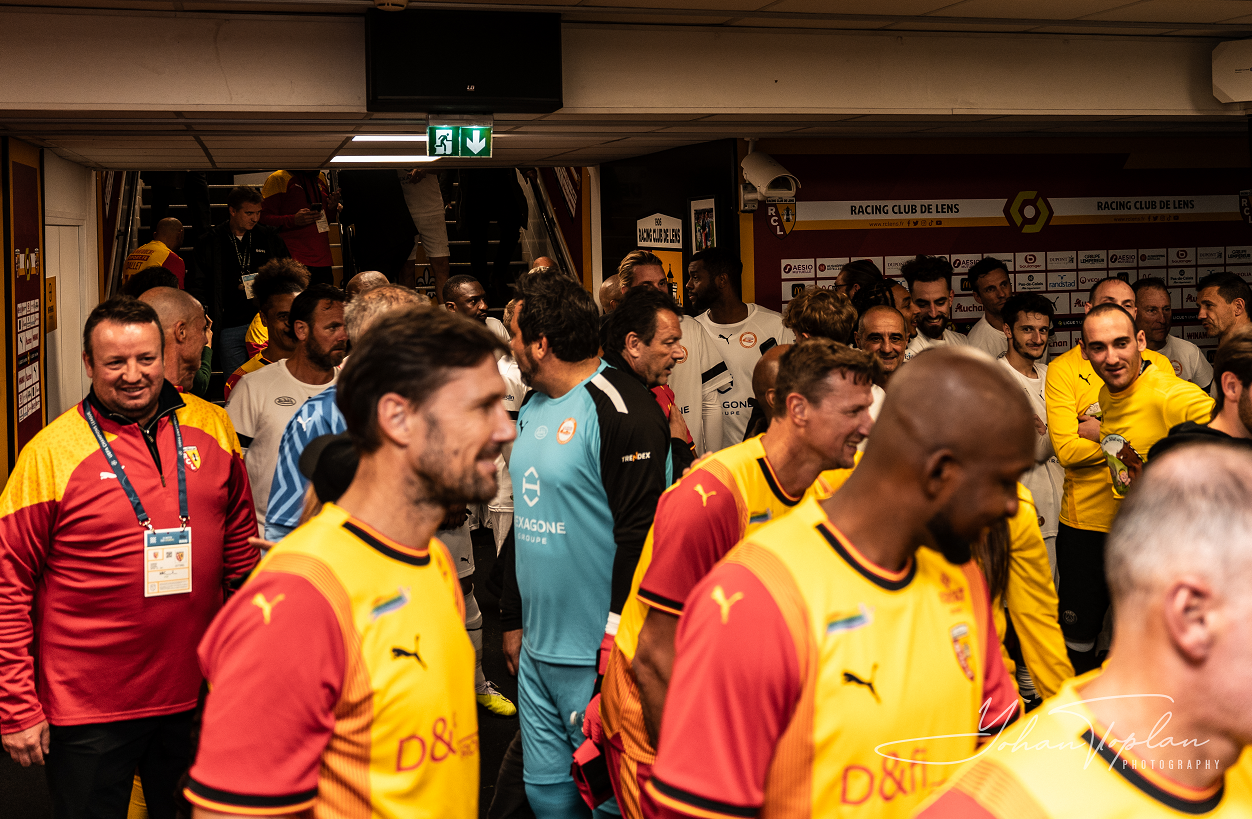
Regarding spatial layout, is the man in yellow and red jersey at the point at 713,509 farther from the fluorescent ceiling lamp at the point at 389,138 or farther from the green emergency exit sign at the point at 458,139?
the fluorescent ceiling lamp at the point at 389,138

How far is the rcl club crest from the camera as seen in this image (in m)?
7.38

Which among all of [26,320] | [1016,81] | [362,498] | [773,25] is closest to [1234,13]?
[1016,81]

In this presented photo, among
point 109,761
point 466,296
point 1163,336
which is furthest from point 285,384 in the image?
point 1163,336

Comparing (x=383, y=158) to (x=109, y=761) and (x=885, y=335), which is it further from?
(x=109, y=761)

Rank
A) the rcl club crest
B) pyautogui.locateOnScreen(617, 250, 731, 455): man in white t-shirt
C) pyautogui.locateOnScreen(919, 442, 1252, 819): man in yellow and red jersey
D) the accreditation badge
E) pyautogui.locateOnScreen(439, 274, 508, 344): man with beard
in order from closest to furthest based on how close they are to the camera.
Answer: pyautogui.locateOnScreen(919, 442, 1252, 819): man in yellow and red jersey → the accreditation badge → pyautogui.locateOnScreen(617, 250, 731, 455): man in white t-shirt → pyautogui.locateOnScreen(439, 274, 508, 344): man with beard → the rcl club crest

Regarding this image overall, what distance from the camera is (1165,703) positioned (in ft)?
3.62

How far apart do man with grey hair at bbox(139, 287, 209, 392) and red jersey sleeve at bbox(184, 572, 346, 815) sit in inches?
105

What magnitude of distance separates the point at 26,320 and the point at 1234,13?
6.42 m

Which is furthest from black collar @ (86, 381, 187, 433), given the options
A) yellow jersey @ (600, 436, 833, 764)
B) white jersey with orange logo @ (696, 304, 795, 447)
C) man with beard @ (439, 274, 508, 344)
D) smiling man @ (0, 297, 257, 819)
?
white jersey with orange logo @ (696, 304, 795, 447)

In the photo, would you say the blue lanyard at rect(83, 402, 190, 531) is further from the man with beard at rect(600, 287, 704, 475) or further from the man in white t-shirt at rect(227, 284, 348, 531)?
the man with beard at rect(600, 287, 704, 475)

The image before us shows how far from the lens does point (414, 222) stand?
35.3 feet

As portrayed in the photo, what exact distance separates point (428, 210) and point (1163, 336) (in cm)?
672

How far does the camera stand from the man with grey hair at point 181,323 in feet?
12.8

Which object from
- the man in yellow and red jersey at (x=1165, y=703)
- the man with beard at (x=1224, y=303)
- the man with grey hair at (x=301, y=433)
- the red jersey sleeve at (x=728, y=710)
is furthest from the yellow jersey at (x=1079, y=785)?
the man with beard at (x=1224, y=303)
